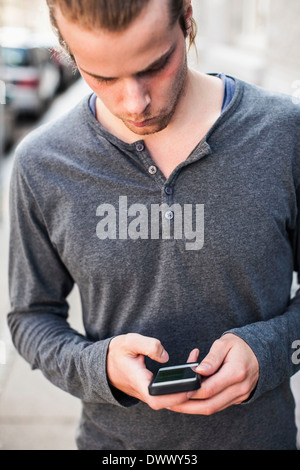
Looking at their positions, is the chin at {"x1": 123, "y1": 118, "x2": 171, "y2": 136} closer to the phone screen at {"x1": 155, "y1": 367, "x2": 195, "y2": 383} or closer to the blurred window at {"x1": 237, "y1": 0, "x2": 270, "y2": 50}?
the phone screen at {"x1": 155, "y1": 367, "x2": 195, "y2": 383}

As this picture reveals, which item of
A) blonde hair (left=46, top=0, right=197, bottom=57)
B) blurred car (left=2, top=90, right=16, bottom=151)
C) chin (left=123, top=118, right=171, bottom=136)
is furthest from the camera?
blurred car (left=2, top=90, right=16, bottom=151)

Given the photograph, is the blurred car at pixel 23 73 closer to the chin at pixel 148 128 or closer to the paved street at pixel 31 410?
the paved street at pixel 31 410

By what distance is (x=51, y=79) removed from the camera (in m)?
14.6

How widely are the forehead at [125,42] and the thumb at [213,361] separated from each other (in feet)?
2.28

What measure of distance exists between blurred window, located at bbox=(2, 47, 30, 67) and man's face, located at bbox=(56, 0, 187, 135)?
11.4 m

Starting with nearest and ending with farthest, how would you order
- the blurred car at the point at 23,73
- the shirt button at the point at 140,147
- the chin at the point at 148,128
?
the chin at the point at 148,128 < the shirt button at the point at 140,147 < the blurred car at the point at 23,73

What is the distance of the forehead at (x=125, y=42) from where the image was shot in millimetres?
1288

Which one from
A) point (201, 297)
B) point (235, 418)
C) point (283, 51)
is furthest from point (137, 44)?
point (283, 51)

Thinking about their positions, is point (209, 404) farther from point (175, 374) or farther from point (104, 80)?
point (104, 80)

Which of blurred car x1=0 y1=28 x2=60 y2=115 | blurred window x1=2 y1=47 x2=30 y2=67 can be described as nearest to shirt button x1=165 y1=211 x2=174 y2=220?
blurred car x1=0 y1=28 x2=60 y2=115

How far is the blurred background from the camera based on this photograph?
333cm

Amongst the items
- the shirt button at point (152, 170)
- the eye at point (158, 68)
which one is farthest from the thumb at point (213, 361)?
the eye at point (158, 68)

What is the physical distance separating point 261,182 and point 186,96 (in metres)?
0.33

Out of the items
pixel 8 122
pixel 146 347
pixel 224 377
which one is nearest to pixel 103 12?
pixel 146 347
